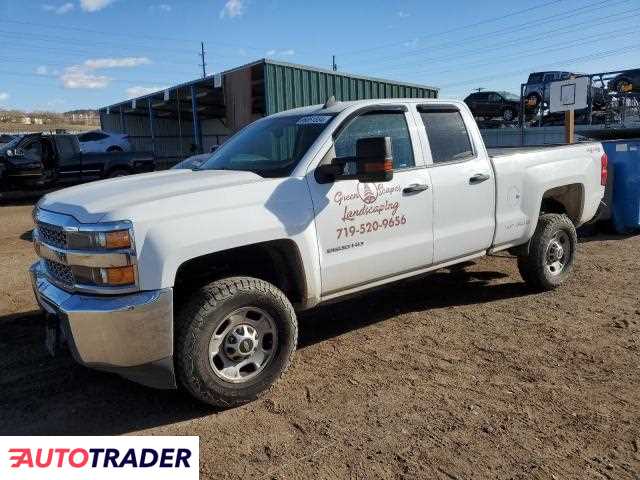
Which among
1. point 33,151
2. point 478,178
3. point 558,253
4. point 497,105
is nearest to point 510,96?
point 497,105

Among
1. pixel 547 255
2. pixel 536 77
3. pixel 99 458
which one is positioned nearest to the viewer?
pixel 99 458

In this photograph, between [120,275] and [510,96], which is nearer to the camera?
[120,275]

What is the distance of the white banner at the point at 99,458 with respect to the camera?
2.72m

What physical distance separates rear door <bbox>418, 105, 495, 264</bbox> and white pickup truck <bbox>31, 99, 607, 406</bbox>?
0.04 feet

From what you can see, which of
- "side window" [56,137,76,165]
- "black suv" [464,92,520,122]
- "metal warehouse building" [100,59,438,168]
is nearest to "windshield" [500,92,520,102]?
"black suv" [464,92,520,122]

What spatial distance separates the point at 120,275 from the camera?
3020 millimetres

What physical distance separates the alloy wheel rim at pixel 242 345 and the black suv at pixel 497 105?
21035mm

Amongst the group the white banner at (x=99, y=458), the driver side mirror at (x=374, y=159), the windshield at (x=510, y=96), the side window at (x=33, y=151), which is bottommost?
the white banner at (x=99, y=458)

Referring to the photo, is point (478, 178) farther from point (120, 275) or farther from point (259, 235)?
point (120, 275)

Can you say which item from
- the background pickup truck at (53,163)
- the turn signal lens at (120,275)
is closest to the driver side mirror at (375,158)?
the turn signal lens at (120,275)

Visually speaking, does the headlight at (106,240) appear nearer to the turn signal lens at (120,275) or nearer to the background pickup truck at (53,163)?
the turn signal lens at (120,275)

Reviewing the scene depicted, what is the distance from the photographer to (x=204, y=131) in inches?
1289

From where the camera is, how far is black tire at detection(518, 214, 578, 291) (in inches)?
214

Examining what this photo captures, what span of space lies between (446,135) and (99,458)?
3561 millimetres
